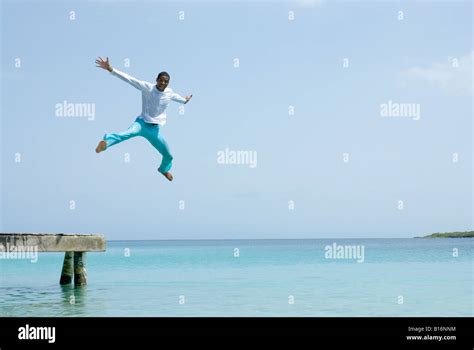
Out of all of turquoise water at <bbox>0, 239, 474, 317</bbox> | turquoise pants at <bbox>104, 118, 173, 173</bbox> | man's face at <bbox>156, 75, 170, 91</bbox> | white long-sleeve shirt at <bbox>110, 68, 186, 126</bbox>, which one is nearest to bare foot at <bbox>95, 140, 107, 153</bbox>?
turquoise pants at <bbox>104, 118, 173, 173</bbox>

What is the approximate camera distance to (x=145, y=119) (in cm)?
1485

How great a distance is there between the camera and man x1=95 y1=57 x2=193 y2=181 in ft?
46.9

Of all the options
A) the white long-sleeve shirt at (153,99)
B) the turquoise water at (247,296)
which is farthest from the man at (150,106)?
the turquoise water at (247,296)

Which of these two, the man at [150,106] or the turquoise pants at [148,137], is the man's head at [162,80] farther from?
the turquoise pants at [148,137]

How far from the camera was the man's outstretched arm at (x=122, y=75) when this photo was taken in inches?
553

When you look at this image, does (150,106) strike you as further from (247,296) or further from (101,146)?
(247,296)

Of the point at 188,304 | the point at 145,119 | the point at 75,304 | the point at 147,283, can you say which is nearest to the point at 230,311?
the point at 188,304

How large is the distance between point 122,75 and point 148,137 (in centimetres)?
149

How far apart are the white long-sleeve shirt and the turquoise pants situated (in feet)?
0.49

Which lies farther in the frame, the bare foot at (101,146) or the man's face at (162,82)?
the man's face at (162,82)

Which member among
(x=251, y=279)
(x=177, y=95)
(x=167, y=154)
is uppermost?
(x=177, y=95)

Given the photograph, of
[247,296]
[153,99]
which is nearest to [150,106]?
[153,99]
